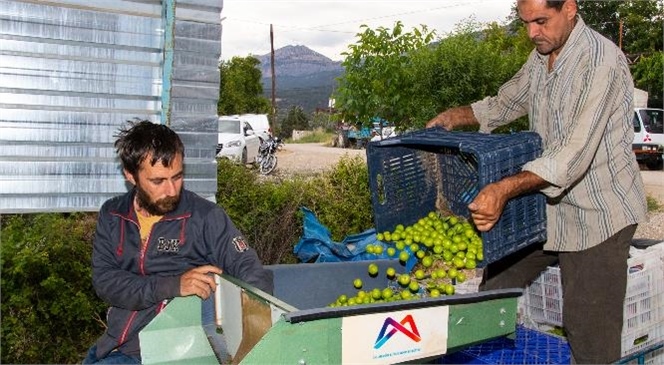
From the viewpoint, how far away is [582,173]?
320 centimetres

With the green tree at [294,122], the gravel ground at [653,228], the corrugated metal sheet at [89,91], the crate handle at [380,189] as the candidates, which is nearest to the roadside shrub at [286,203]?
the corrugated metal sheet at [89,91]

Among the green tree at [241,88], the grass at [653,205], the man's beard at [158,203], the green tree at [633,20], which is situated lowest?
the grass at [653,205]

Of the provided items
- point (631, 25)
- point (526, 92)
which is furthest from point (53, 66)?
point (631, 25)

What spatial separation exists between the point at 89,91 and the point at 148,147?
1.71m

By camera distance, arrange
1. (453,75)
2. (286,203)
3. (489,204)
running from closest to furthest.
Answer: (489,204), (286,203), (453,75)

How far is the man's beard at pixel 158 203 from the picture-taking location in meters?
3.25

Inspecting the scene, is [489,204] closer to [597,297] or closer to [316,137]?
[597,297]

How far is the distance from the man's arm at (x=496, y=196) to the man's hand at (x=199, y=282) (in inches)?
44.3

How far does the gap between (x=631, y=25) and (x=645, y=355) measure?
2524 centimetres

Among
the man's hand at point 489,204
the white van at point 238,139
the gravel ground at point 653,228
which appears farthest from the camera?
the white van at point 238,139

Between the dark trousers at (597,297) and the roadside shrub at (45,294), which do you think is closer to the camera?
the dark trousers at (597,297)

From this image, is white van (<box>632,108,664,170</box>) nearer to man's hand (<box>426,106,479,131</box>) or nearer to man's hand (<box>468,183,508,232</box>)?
man's hand (<box>426,106,479,131</box>)

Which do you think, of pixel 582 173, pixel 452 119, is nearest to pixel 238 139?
pixel 452 119

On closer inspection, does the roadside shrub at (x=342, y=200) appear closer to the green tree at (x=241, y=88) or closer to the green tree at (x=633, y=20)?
the green tree at (x=633, y=20)
